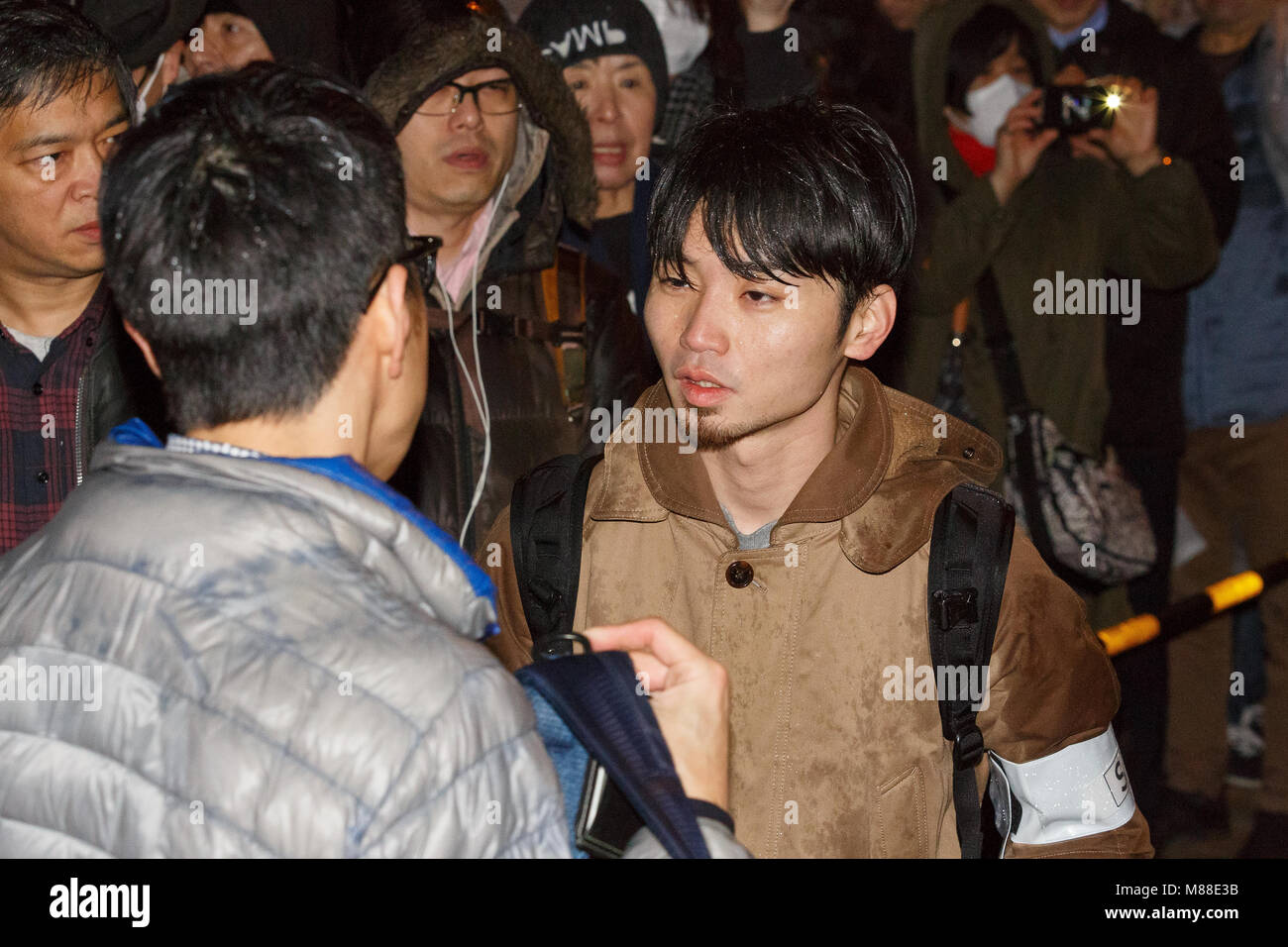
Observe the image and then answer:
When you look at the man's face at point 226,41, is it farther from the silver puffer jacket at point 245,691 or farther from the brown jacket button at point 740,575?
the silver puffer jacket at point 245,691

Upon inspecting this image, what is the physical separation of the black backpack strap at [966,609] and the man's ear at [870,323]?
41 cm

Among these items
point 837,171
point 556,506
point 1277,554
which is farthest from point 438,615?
point 1277,554

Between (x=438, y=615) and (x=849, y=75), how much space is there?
452cm

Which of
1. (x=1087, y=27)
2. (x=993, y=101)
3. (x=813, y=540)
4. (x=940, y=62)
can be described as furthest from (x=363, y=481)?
(x=1087, y=27)

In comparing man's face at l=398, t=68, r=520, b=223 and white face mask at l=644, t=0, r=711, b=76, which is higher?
white face mask at l=644, t=0, r=711, b=76

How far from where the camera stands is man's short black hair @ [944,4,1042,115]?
18.2ft

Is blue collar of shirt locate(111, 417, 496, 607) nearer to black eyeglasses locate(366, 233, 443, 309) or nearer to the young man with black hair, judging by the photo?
black eyeglasses locate(366, 233, 443, 309)

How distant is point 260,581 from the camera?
149cm

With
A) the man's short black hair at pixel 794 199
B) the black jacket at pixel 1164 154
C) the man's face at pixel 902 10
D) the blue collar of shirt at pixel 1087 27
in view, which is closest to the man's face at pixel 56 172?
the man's short black hair at pixel 794 199

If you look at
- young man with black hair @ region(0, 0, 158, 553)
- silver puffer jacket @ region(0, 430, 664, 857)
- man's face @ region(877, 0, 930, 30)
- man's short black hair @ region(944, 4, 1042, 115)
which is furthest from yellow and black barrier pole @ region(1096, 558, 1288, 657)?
silver puffer jacket @ region(0, 430, 664, 857)

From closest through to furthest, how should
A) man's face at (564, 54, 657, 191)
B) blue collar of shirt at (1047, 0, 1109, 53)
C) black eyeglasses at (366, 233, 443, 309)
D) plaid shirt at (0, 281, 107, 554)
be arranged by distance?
1. black eyeglasses at (366, 233, 443, 309)
2. plaid shirt at (0, 281, 107, 554)
3. man's face at (564, 54, 657, 191)
4. blue collar of shirt at (1047, 0, 1109, 53)

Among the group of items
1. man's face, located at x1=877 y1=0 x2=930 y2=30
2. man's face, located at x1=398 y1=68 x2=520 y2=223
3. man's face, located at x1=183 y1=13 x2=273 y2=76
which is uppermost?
man's face, located at x1=877 y1=0 x2=930 y2=30

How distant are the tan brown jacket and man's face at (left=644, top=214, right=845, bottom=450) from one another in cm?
16

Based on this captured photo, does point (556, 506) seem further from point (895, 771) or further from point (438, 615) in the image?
point (438, 615)
